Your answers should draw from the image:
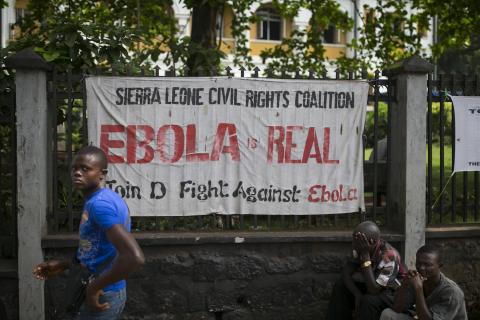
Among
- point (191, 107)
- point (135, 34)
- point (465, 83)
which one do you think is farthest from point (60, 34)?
point (465, 83)

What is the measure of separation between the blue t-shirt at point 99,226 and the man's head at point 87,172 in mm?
72

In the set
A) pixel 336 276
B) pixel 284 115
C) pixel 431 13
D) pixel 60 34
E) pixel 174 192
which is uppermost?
pixel 431 13

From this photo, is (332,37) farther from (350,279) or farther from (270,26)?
(350,279)

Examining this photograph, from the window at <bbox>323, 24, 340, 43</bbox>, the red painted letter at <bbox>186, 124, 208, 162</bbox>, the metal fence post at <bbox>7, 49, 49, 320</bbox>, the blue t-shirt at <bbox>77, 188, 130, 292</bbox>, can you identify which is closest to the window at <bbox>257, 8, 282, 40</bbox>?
the window at <bbox>323, 24, 340, 43</bbox>

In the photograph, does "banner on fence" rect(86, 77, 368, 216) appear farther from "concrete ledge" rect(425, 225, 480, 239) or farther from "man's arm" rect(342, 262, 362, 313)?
"man's arm" rect(342, 262, 362, 313)

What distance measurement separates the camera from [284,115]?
5.99 metres

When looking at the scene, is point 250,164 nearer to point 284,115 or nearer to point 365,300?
point 284,115

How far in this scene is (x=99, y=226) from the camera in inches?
134

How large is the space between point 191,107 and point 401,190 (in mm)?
2052

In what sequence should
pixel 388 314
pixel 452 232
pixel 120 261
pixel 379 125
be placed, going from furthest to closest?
pixel 379 125, pixel 452 232, pixel 388 314, pixel 120 261

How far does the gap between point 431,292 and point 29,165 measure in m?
3.34

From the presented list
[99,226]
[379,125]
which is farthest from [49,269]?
[379,125]

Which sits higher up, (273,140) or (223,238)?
(273,140)

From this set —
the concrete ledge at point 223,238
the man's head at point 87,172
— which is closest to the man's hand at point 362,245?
the concrete ledge at point 223,238
